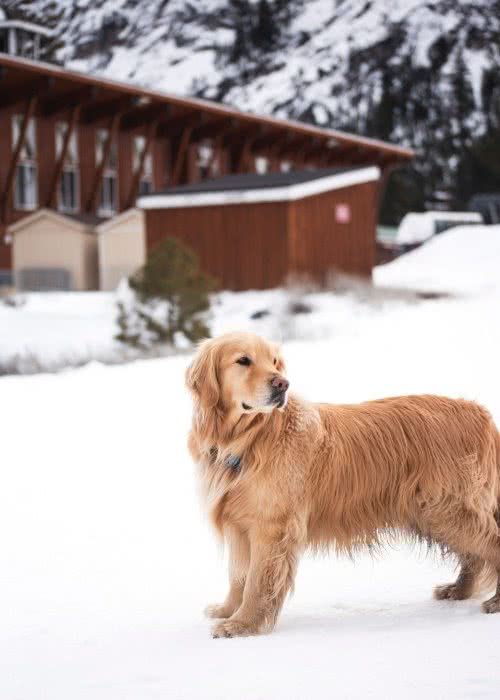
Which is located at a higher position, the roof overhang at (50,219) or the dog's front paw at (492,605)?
the roof overhang at (50,219)

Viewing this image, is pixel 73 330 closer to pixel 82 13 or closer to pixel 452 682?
pixel 82 13

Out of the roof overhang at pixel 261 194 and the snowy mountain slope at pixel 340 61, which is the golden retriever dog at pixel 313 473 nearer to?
the snowy mountain slope at pixel 340 61

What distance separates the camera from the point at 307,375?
8477 mm

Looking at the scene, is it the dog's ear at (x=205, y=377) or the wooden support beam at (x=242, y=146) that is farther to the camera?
the wooden support beam at (x=242, y=146)

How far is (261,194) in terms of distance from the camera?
15.8 m

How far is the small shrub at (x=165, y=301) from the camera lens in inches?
423

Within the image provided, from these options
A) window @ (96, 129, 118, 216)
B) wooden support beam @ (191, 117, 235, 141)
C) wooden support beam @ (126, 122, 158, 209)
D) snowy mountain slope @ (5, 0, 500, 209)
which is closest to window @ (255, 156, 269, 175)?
snowy mountain slope @ (5, 0, 500, 209)

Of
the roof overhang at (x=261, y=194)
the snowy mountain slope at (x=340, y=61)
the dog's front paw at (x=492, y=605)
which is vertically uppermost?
the snowy mountain slope at (x=340, y=61)

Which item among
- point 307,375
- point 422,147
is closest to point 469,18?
point 422,147

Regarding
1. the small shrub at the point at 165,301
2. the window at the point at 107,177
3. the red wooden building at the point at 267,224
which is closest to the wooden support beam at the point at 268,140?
the window at the point at 107,177

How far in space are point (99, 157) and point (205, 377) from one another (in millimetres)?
21881

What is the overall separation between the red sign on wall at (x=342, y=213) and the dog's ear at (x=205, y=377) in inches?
552

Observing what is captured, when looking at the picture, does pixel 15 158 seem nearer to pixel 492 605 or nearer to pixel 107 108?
pixel 107 108

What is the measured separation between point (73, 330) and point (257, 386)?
397 inches
